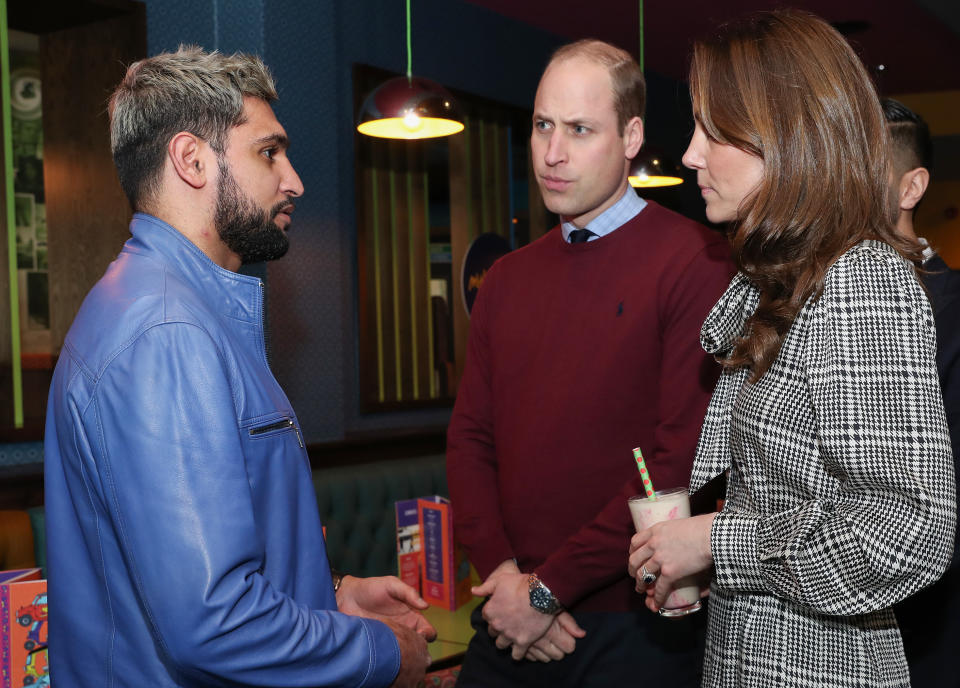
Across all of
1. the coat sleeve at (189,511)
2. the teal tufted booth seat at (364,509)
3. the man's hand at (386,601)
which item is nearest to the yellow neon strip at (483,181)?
the teal tufted booth seat at (364,509)

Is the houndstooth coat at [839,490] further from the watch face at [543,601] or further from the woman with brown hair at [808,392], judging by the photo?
the watch face at [543,601]

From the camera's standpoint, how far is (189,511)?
1.18 m

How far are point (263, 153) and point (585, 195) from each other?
68cm

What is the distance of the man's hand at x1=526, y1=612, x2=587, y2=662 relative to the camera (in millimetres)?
1773

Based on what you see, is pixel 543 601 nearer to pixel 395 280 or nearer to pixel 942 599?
pixel 942 599

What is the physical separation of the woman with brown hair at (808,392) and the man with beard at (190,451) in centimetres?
52

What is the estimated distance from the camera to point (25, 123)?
684 centimetres

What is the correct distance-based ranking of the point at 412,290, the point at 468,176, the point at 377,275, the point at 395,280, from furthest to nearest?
the point at 468,176, the point at 412,290, the point at 395,280, the point at 377,275

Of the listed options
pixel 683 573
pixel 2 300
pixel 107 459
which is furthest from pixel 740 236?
pixel 2 300

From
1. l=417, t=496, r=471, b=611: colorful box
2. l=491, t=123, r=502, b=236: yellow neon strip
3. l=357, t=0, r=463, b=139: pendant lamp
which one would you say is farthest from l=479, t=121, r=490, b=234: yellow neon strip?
l=417, t=496, r=471, b=611: colorful box

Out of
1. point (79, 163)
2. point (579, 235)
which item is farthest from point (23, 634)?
point (79, 163)

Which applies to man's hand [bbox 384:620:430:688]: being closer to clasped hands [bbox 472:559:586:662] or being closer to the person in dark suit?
clasped hands [bbox 472:559:586:662]

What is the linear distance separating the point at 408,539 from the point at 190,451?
6.14ft

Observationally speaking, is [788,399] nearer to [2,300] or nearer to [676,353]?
[676,353]
